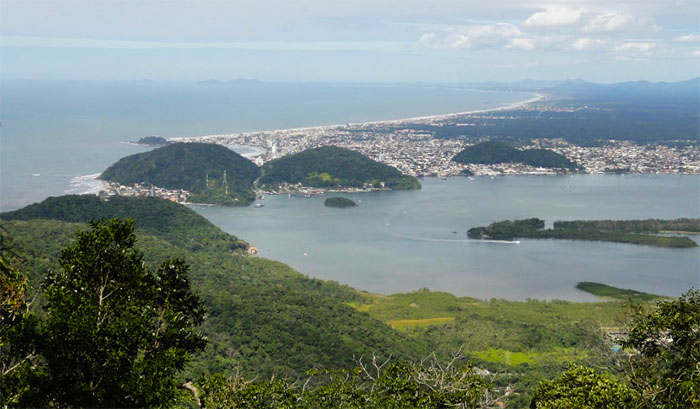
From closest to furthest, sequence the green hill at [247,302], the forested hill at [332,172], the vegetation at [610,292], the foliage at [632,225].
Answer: the green hill at [247,302] < the vegetation at [610,292] < the foliage at [632,225] < the forested hill at [332,172]

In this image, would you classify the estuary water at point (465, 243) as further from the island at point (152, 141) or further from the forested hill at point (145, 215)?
the island at point (152, 141)

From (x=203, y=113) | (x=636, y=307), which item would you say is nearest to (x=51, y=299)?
(x=636, y=307)

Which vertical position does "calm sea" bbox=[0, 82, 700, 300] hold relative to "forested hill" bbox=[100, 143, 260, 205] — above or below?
below

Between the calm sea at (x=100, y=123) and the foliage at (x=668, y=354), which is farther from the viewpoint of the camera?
the calm sea at (x=100, y=123)

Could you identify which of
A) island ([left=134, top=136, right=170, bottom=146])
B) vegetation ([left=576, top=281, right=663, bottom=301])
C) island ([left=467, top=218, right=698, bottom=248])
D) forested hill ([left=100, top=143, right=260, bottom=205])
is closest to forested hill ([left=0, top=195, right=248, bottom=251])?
forested hill ([left=100, top=143, right=260, bottom=205])

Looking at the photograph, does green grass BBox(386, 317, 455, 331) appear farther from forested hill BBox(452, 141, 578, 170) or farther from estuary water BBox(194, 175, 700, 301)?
forested hill BBox(452, 141, 578, 170)

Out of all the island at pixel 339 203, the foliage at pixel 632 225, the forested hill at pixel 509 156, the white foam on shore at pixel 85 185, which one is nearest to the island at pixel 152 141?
the white foam on shore at pixel 85 185

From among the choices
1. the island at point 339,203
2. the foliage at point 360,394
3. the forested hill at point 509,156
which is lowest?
the island at point 339,203

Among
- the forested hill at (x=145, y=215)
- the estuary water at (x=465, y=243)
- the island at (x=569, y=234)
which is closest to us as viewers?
the estuary water at (x=465, y=243)
